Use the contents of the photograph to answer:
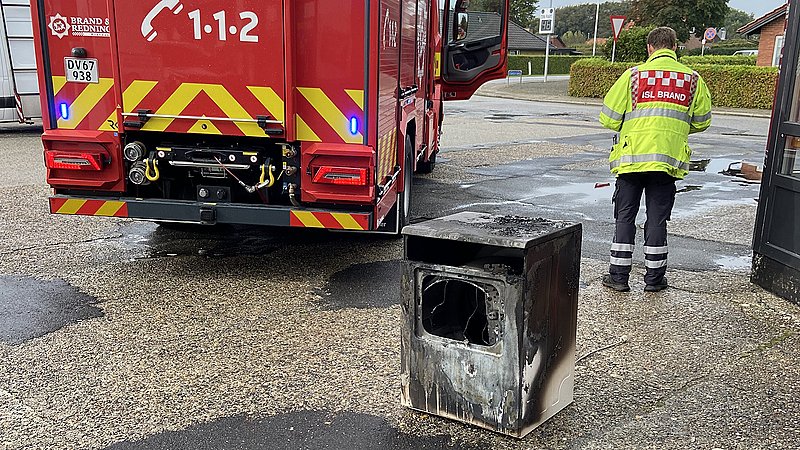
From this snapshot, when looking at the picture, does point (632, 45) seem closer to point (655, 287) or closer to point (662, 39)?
point (662, 39)

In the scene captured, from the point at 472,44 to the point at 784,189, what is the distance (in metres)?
5.28

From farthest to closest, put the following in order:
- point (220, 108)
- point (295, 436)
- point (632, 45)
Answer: point (632, 45) < point (220, 108) < point (295, 436)

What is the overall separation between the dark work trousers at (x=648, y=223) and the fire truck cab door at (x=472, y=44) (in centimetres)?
466

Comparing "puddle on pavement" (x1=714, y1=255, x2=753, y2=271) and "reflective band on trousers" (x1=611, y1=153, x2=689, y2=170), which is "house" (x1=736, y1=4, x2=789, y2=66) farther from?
"reflective band on trousers" (x1=611, y1=153, x2=689, y2=170)

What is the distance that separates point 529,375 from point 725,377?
1.42 meters

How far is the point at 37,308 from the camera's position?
4.92 metres

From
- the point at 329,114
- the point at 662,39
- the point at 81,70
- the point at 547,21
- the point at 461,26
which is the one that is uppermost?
the point at 547,21

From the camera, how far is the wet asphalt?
342cm

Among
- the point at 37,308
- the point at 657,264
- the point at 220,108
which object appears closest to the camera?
the point at 37,308

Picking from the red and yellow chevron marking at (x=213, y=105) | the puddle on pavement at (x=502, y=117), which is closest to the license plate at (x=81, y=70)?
the red and yellow chevron marking at (x=213, y=105)

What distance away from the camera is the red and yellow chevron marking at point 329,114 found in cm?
518

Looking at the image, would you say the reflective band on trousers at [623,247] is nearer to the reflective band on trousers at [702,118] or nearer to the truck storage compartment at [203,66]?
the reflective band on trousers at [702,118]

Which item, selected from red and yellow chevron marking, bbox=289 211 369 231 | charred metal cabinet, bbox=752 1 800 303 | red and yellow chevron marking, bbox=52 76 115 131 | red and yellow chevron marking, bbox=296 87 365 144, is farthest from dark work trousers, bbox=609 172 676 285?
red and yellow chevron marking, bbox=52 76 115 131

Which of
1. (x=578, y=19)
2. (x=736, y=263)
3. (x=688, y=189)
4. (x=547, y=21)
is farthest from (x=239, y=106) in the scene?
(x=578, y=19)
